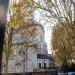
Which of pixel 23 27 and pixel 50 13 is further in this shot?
pixel 23 27

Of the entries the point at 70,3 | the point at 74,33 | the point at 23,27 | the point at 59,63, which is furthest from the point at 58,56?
the point at 70,3

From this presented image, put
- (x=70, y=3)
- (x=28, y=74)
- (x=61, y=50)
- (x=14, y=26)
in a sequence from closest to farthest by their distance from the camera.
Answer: (x=70, y=3), (x=14, y=26), (x=61, y=50), (x=28, y=74)

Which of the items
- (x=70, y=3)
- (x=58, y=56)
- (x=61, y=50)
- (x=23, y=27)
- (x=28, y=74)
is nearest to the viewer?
(x=70, y=3)

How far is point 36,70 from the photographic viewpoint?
52.9m

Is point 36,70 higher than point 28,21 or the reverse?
the reverse

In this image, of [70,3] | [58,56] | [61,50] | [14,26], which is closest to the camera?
[70,3]

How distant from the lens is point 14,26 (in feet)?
72.3

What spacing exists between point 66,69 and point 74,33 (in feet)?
66.4

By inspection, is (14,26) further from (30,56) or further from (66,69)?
→ (30,56)

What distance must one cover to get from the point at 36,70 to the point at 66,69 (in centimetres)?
1555

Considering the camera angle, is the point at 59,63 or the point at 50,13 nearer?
the point at 50,13

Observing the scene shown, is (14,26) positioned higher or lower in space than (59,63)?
higher

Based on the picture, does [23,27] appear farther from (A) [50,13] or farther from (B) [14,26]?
(A) [50,13]

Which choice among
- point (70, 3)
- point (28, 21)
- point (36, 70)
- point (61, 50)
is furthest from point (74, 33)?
point (36, 70)
